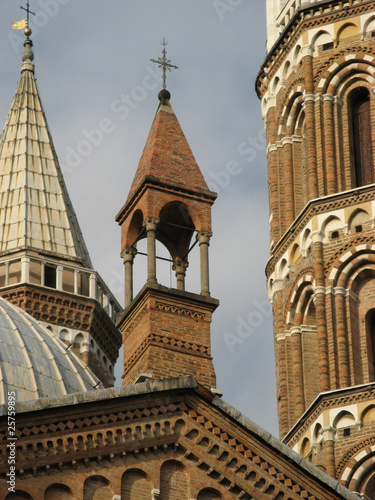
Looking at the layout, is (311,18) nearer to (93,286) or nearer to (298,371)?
(298,371)

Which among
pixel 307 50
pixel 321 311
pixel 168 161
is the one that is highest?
pixel 307 50

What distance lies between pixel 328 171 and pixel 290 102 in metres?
3.01

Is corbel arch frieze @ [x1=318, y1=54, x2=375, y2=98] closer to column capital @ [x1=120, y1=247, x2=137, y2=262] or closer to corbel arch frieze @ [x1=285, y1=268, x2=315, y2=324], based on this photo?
corbel arch frieze @ [x1=285, y1=268, x2=315, y2=324]

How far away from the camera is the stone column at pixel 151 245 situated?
28.4 m

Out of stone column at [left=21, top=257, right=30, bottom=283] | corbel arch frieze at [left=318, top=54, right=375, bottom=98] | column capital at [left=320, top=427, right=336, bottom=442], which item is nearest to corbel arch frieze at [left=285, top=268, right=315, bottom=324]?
column capital at [left=320, top=427, right=336, bottom=442]

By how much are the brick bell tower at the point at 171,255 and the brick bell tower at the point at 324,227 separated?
7510 millimetres

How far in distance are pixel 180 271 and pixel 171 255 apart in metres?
0.36

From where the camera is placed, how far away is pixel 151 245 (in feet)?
94.2

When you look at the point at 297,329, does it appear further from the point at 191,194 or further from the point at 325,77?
the point at 191,194

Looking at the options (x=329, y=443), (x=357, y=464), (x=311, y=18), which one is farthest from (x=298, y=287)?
(x=311, y=18)

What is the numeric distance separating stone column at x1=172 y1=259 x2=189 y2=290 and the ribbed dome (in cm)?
396

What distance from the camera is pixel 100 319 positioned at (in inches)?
1880

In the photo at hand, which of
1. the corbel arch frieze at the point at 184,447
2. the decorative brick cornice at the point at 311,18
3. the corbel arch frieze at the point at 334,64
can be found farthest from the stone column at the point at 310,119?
the corbel arch frieze at the point at 184,447

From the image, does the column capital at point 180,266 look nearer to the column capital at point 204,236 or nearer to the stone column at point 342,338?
the column capital at point 204,236
